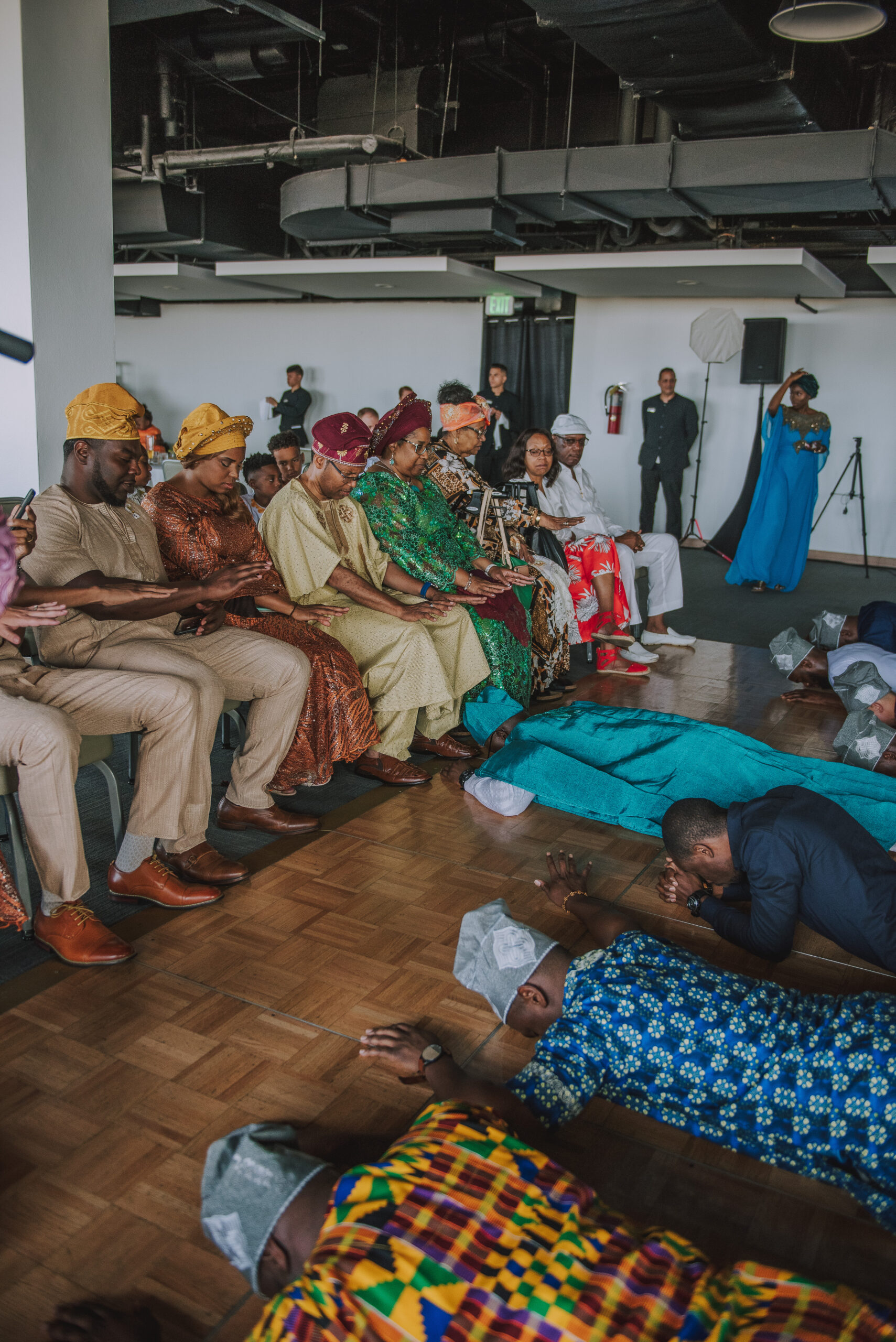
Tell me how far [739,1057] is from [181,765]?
61.0 inches

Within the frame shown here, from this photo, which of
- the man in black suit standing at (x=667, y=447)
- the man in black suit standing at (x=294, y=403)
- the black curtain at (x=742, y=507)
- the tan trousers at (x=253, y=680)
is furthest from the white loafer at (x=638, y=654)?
the man in black suit standing at (x=294, y=403)

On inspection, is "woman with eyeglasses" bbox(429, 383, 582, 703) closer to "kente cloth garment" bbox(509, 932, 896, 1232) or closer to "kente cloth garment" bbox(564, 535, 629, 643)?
"kente cloth garment" bbox(564, 535, 629, 643)

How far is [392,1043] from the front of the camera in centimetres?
192

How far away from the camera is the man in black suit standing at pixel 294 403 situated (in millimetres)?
12109

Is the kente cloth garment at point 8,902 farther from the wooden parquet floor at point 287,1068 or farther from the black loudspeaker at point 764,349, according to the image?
Answer: the black loudspeaker at point 764,349

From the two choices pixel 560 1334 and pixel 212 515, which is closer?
pixel 560 1334

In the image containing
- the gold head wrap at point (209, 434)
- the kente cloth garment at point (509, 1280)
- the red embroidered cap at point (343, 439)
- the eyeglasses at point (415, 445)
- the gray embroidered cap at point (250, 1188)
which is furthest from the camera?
the eyeglasses at point (415, 445)

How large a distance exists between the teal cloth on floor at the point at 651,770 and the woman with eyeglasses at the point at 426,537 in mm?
718

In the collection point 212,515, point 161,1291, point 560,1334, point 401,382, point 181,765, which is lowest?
point 161,1291

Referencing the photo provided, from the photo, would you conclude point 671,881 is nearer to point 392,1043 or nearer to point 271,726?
point 392,1043

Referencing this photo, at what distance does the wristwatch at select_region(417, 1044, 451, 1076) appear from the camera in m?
1.87

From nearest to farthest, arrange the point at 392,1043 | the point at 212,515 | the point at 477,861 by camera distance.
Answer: the point at 392,1043 → the point at 477,861 → the point at 212,515

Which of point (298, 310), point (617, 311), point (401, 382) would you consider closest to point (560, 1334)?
point (617, 311)

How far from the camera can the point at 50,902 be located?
7.82 feet
